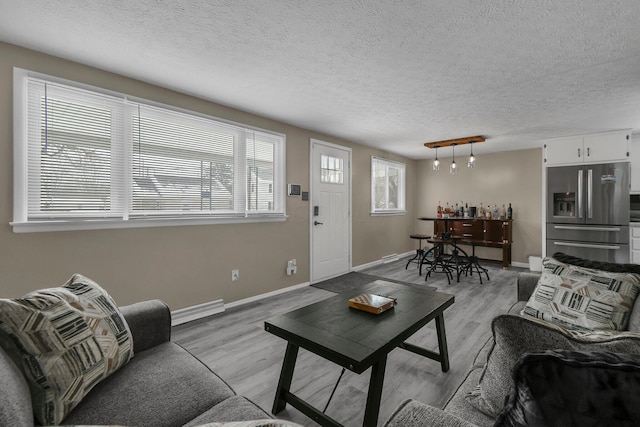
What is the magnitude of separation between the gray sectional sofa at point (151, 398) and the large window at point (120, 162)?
1.66m

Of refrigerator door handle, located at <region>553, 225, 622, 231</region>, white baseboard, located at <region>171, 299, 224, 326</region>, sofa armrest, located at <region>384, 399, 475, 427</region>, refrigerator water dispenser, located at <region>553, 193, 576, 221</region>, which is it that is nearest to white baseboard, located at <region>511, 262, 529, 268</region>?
refrigerator door handle, located at <region>553, 225, 622, 231</region>

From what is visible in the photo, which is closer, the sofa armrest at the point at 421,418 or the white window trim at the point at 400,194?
the sofa armrest at the point at 421,418

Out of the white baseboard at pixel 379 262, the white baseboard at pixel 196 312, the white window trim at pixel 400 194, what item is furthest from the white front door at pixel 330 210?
the white baseboard at pixel 196 312

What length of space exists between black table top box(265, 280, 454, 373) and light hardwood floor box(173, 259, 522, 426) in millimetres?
521

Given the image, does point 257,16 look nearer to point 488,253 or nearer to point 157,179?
point 157,179

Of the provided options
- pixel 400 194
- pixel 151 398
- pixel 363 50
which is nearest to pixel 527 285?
pixel 363 50

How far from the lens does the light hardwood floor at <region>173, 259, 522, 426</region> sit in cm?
187

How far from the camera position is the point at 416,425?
2.66 ft

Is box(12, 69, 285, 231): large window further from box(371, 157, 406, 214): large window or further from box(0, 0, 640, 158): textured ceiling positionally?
box(371, 157, 406, 214): large window

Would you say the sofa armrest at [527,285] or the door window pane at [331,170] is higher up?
the door window pane at [331,170]

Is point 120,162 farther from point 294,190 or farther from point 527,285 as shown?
point 527,285

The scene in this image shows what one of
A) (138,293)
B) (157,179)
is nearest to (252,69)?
(157,179)

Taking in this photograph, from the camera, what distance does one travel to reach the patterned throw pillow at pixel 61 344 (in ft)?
3.36

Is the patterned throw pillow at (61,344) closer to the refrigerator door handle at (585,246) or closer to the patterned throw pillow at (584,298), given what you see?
the patterned throw pillow at (584,298)
